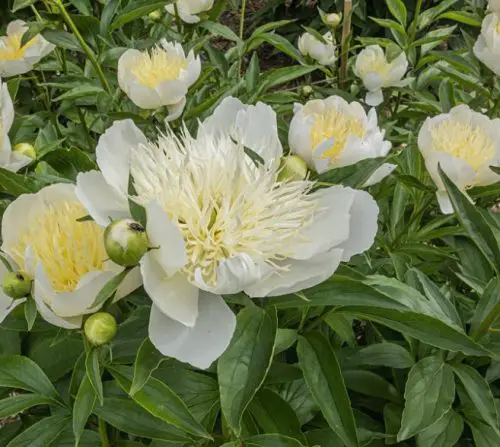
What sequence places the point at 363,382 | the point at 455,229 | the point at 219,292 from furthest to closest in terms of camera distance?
1. the point at 455,229
2. the point at 363,382
3. the point at 219,292

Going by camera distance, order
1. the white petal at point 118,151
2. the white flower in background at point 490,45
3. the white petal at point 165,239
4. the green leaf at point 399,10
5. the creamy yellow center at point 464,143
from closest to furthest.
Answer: the white petal at point 165,239
the white petal at point 118,151
the creamy yellow center at point 464,143
the white flower in background at point 490,45
the green leaf at point 399,10

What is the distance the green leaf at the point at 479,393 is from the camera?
0.87 meters

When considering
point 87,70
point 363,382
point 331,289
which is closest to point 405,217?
point 363,382

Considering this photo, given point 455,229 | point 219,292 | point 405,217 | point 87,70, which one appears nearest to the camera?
point 219,292

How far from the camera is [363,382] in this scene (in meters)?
1.07

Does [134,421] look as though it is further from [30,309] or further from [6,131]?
[6,131]

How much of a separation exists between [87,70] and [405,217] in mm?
850

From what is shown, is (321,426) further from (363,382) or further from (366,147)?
(366,147)

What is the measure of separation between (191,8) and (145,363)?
1.09 metres

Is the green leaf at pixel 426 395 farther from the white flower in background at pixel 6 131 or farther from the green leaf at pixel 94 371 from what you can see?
the white flower in background at pixel 6 131

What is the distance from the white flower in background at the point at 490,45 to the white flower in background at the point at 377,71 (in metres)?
0.25

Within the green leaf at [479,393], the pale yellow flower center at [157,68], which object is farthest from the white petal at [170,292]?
the pale yellow flower center at [157,68]

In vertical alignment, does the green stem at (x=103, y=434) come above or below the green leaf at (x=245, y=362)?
below

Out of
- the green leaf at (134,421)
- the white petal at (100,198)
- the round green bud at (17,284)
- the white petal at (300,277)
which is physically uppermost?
the white petal at (100,198)
